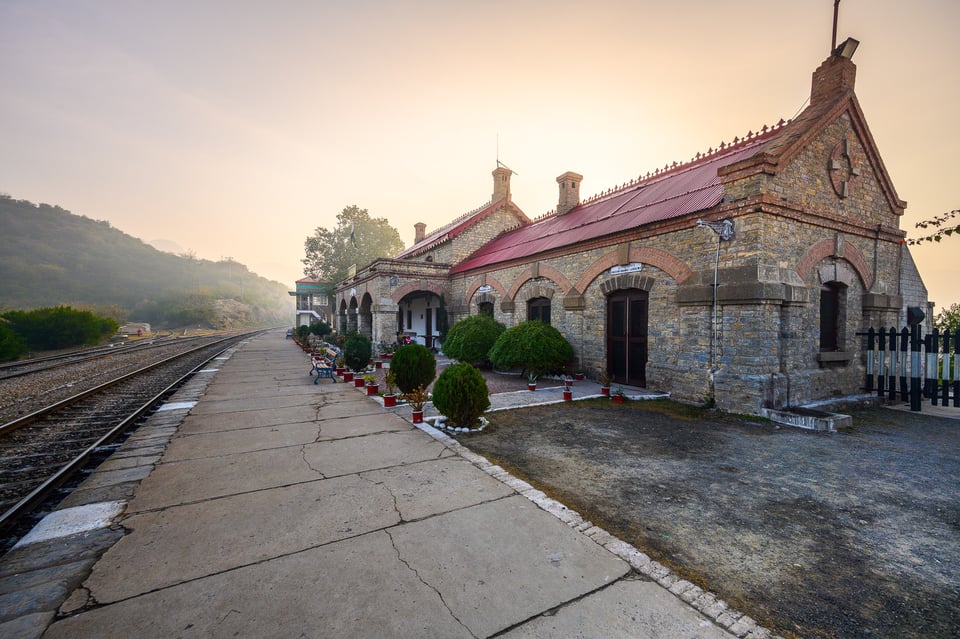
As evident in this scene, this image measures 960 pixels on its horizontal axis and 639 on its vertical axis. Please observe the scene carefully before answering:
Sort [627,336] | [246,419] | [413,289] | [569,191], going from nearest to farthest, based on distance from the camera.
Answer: [246,419] → [627,336] → [569,191] → [413,289]

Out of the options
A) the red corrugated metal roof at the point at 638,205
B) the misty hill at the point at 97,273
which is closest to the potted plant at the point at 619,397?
the red corrugated metal roof at the point at 638,205

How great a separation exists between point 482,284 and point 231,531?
14391 millimetres

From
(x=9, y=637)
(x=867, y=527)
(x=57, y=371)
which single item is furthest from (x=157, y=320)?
(x=867, y=527)

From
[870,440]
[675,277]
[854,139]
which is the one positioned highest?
[854,139]

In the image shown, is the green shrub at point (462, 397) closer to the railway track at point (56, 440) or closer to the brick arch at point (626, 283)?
the railway track at point (56, 440)

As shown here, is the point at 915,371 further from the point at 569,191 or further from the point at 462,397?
the point at 569,191

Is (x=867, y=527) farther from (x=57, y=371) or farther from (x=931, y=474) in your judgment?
(x=57, y=371)

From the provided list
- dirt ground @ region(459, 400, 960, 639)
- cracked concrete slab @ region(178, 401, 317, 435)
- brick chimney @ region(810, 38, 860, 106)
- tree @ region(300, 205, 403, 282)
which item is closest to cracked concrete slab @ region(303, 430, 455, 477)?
dirt ground @ region(459, 400, 960, 639)

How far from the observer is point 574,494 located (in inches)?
167

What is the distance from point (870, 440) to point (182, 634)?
966 centimetres

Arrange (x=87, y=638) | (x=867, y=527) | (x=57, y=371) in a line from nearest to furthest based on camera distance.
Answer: (x=87, y=638)
(x=867, y=527)
(x=57, y=371)

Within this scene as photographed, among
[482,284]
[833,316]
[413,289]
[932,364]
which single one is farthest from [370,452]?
[413,289]

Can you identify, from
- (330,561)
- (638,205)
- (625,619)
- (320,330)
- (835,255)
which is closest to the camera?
(625,619)

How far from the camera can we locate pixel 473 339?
1348cm
